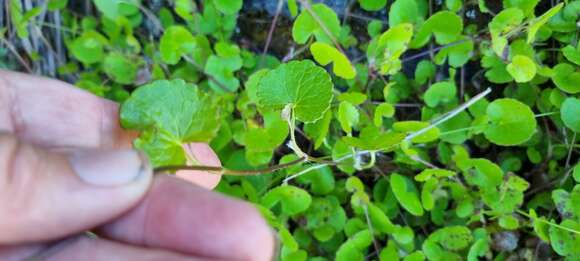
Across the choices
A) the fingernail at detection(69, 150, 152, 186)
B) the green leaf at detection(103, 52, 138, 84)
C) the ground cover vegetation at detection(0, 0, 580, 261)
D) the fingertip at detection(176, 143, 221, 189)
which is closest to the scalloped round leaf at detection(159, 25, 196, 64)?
the ground cover vegetation at detection(0, 0, 580, 261)

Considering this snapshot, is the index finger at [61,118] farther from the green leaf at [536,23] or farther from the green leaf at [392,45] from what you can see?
the green leaf at [536,23]

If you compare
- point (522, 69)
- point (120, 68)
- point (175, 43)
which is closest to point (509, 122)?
point (522, 69)

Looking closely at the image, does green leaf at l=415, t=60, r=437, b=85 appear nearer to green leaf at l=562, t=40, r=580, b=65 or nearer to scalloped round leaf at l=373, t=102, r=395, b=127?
scalloped round leaf at l=373, t=102, r=395, b=127

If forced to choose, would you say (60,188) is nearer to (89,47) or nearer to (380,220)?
(380,220)

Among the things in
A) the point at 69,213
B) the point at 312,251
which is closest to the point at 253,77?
the point at 312,251

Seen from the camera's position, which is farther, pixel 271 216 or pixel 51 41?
pixel 51 41

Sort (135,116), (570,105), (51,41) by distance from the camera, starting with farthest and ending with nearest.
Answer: (51,41) < (570,105) < (135,116)

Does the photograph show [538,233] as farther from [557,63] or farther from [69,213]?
[69,213]
